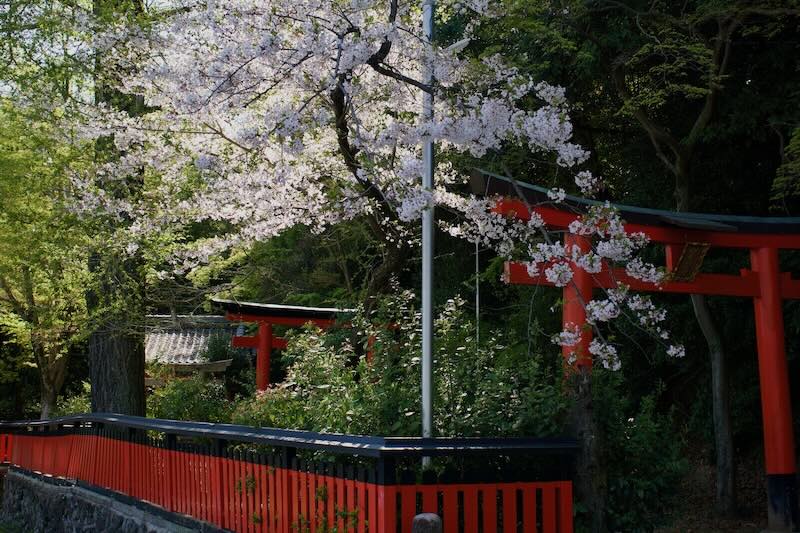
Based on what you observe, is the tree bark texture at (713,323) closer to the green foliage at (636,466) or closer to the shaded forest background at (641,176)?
the shaded forest background at (641,176)

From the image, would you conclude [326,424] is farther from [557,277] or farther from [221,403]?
[221,403]

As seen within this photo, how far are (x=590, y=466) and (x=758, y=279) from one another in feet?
19.2

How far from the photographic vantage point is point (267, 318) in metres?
16.3

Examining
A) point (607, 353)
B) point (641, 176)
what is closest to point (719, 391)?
point (641, 176)

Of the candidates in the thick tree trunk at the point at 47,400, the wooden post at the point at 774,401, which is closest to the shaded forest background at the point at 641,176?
the wooden post at the point at 774,401

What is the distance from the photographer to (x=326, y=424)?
7.13m

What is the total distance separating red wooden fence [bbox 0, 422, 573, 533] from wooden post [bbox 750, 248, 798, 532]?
218 inches

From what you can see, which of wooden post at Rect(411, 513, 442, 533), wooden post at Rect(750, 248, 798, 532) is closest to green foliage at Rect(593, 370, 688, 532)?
wooden post at Rect(411, 513, 442, 533)

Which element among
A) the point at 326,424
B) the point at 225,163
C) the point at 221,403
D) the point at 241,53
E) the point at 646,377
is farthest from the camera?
the point at 646,377

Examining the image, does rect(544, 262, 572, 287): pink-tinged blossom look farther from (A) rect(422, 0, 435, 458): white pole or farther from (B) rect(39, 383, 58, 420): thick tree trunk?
(B) rect(39, 383, 58, 420): thick tree trunk

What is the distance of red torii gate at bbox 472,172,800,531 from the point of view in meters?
9.38

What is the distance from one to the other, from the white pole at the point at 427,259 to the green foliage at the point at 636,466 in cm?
111

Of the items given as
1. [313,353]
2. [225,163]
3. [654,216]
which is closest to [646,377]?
[654,216]

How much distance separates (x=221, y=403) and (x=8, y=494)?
374 cm
